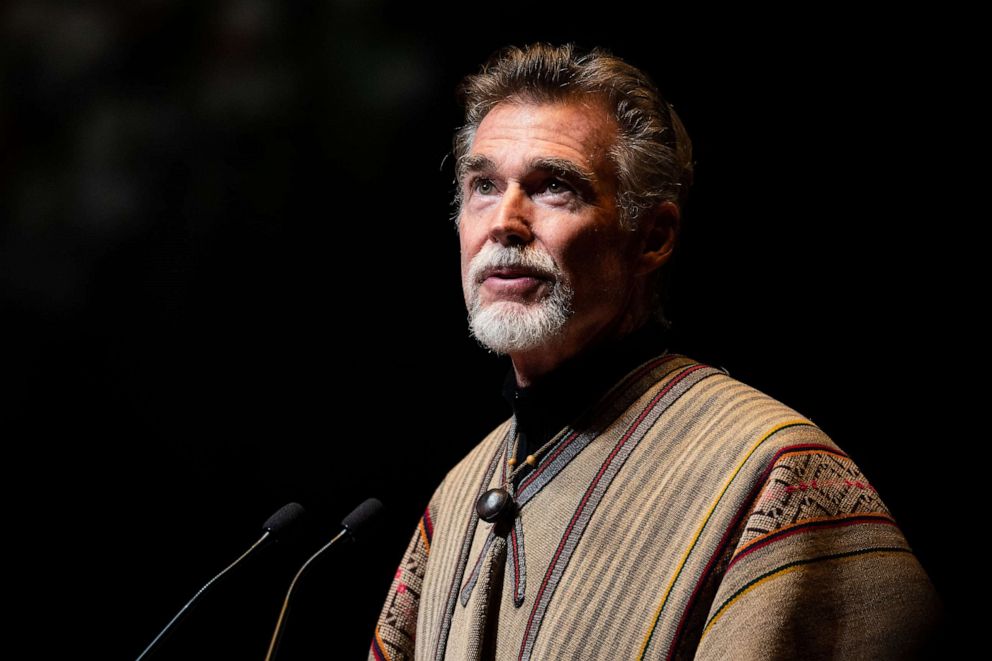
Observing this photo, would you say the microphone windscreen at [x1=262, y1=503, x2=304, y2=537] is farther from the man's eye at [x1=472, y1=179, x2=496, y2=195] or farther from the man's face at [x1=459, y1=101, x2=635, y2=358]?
the man's eye at [x1=472, y1=179, x2=496, y2=195]

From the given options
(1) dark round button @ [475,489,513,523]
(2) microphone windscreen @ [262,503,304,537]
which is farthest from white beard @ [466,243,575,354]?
(2) microphone windscreen @ [262,503,304,537]

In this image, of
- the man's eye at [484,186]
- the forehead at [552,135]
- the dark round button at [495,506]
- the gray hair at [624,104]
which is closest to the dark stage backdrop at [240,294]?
the gray hair at [624,104]

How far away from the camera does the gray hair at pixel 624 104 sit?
5.73 feet

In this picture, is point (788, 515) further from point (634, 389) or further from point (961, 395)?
point (961, 395)

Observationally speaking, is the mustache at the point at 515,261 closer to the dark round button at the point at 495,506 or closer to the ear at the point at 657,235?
the ear at the point at 657,235

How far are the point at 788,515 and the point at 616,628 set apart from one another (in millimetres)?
296

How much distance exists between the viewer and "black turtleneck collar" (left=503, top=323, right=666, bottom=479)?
5.52 feet

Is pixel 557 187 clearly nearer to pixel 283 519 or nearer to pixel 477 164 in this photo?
pixel 477 164

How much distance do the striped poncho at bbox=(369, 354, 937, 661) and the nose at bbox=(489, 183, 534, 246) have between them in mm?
309

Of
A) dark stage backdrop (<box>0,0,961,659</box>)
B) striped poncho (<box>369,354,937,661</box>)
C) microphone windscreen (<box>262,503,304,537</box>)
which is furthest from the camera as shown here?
dark stage backdrop (<box>0,0,961,659</box>)

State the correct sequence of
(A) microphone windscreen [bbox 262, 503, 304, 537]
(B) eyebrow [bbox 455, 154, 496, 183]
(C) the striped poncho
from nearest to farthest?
1. (C) the striped poncho
2. (A) microphone windscreen [bbox 262, 503, 304, 537]
3. (B) eyebrow [bbox 455, 154, 496, 183]

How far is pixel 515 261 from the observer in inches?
65.4

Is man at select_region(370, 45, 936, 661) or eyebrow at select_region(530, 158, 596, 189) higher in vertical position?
eyebrow at select_region(530, 158, 596, 189)

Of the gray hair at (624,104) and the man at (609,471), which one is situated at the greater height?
the gray hair at (624,104)
